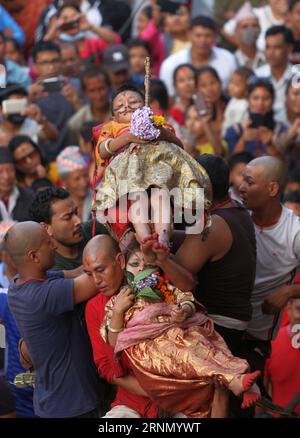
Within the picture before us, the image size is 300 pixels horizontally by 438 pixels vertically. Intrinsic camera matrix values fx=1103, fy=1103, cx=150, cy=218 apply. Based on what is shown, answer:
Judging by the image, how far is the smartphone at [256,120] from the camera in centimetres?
1088

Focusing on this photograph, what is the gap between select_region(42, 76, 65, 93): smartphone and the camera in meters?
11.9

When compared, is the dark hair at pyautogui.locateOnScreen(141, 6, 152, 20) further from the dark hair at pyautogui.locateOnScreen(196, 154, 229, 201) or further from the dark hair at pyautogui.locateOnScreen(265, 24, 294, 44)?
the dark hair at pyautogui.locateOnScreen(196, 154, 229, 201)

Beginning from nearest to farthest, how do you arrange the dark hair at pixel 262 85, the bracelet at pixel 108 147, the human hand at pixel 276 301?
the bracelet at pixel 108 147 → the human hand at pixel 276 301 → the dark hair at pixel 262 85

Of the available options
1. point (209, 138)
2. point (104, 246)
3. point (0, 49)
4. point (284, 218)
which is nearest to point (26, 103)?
point (0, 49)

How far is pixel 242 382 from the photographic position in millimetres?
5637

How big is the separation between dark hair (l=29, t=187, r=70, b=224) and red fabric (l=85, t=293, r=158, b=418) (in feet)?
3.14

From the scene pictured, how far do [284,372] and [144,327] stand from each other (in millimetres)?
2207

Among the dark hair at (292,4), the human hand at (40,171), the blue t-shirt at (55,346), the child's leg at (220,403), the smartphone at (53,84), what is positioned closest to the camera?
the child's leg at (220,403)

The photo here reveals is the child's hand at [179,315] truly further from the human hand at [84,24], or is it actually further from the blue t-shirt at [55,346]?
the human hand at [84,24]

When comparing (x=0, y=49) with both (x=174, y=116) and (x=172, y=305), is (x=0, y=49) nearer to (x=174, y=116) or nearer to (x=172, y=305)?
(x=174, y=116)

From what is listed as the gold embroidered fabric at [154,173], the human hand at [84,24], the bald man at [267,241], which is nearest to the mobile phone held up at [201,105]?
the human hand at [84,24]

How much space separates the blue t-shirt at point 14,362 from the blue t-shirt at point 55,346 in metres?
0.50
